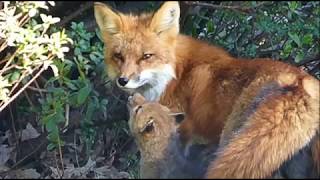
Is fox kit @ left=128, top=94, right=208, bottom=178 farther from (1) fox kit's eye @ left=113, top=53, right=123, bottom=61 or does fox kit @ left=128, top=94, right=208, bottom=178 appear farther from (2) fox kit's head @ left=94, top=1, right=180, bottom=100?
(1) fox kit's eye @ left=113, top=53, right=123, bottom=61

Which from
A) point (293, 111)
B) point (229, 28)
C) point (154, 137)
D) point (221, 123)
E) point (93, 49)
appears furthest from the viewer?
point (229, 28)

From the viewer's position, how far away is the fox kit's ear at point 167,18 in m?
7.10

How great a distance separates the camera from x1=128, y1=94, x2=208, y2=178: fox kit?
5.76 meters

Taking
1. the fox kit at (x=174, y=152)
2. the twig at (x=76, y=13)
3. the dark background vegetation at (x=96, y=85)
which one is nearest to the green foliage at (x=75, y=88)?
the dark background vegetation at (x=96, y=85)

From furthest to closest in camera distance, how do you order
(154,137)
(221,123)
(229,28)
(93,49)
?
1. (229,28)
2. (93,49)
3. (221,123)
4. (154,137)

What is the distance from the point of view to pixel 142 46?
721 centimetres

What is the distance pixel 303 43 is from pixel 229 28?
852 millimetres

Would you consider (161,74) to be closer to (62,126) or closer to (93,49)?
(93,49)

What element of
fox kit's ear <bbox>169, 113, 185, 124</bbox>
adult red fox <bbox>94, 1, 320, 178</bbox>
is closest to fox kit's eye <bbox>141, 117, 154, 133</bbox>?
fox kit's ear <bbox>169, 113, 185, 124</bbox>

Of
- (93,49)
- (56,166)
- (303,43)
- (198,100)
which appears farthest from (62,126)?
(303,43)

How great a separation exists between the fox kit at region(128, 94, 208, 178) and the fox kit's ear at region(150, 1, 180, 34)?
2.49 ft

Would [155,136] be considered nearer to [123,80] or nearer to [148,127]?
[148,127]

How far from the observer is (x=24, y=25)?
6906 millimetres

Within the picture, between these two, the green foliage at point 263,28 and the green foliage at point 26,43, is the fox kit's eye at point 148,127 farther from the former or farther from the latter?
the green foliage at point 263,28
